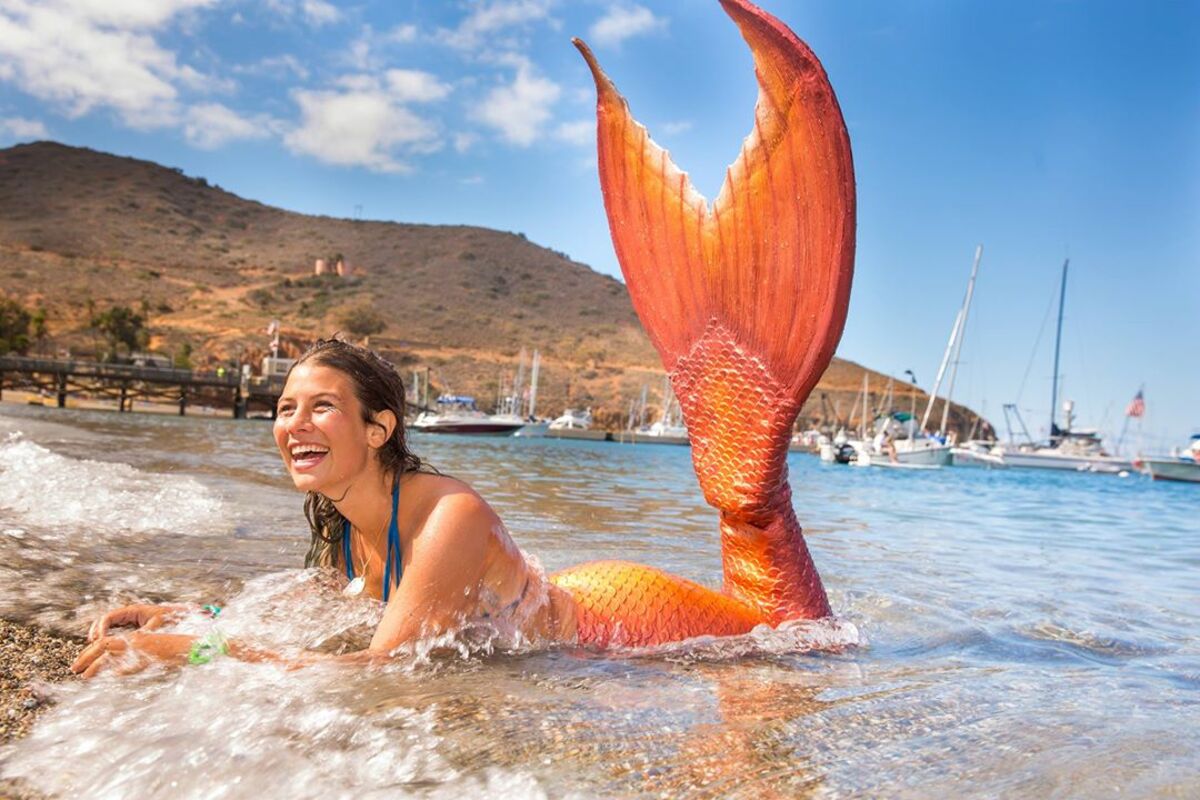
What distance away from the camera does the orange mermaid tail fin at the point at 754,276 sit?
251 centimetres

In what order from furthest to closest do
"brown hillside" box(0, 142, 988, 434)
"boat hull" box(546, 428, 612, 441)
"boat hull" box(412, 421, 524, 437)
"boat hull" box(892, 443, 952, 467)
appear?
"brown hillside" box(0, 142, 988, 434) → "boat hull" box(546, 428, 612, 441) → "boat hull" box(412, 421, 524, 437) → "boat hull" box(892, 443, 952, 467)

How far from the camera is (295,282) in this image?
79875mm

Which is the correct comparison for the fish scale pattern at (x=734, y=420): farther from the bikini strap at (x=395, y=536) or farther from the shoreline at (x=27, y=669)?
the shoreline at (x=27, y=669)

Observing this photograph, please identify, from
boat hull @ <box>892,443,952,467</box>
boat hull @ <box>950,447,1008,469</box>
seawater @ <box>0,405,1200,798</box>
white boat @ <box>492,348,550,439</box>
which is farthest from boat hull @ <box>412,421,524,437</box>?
seawater @ <box>0,405,1200,798</box>

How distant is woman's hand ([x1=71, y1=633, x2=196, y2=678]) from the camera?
7.21 ft

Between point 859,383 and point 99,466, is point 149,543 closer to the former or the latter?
point 99,466

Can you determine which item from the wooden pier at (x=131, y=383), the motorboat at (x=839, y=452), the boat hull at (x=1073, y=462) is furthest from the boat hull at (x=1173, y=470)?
the wooden pier at (x=131, y=383)

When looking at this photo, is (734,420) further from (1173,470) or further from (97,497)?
(1173,470)

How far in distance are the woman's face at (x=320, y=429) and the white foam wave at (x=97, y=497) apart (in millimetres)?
2866

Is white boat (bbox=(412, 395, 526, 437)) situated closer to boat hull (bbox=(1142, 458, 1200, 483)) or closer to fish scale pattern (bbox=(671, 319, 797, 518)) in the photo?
boat hull (bbox=(1142, 458, 1200, 483))

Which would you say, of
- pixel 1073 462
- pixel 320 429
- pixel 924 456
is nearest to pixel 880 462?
pixel 924 456

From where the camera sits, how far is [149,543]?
4.42 m

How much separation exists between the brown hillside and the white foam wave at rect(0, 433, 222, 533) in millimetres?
51901

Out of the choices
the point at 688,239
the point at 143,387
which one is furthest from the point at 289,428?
the point at 143,387
